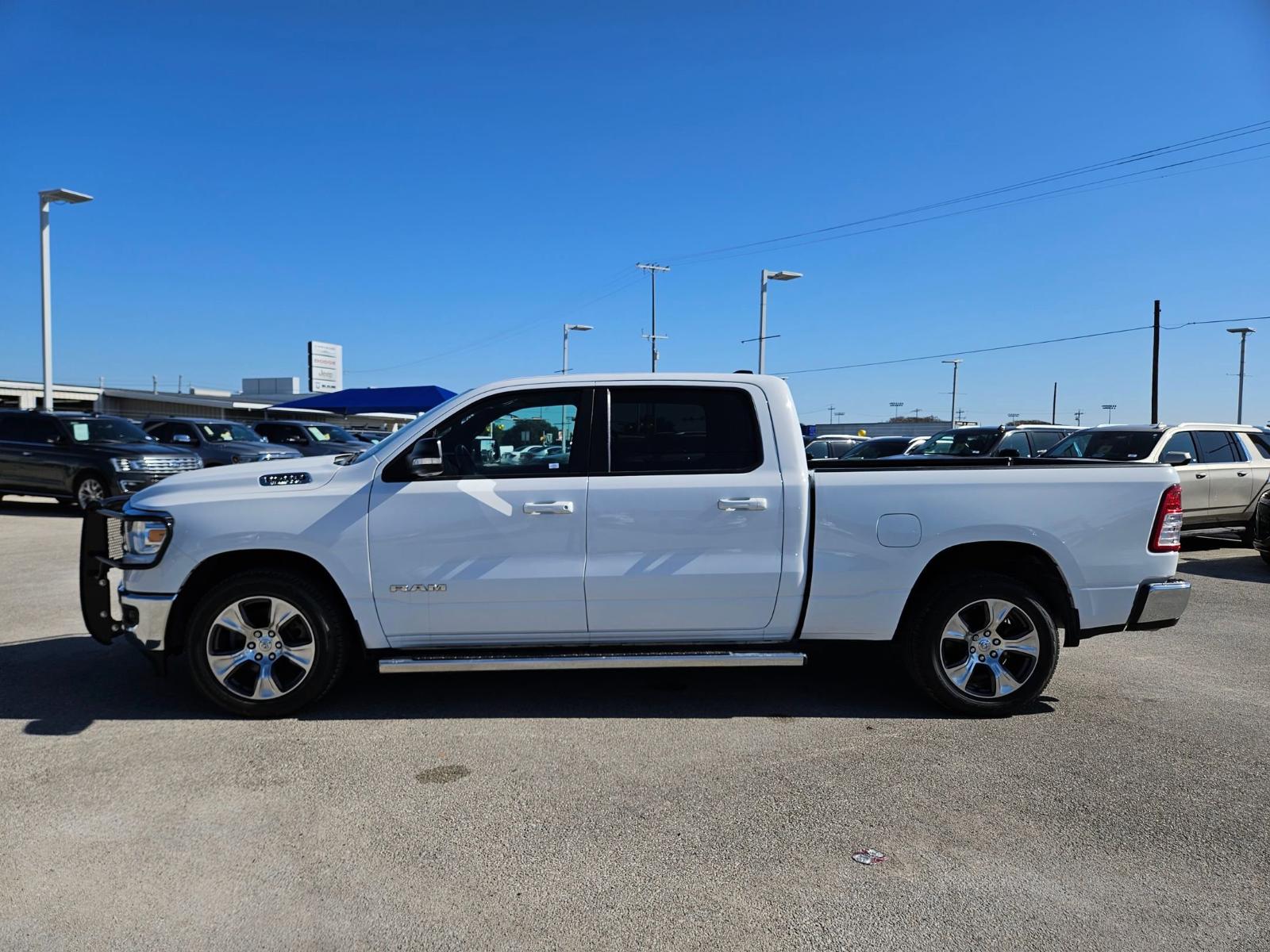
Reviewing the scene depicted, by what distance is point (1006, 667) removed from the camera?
193 inches

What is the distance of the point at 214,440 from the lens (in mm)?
20078

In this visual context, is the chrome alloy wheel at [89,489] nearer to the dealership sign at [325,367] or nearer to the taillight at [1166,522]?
the taillight at [1166,522]

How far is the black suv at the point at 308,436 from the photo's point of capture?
23.6m

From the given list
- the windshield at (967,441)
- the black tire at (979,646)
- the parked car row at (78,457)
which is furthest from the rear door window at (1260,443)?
the parked car row at (78,457)

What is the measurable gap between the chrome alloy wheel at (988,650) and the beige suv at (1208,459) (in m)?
7.37

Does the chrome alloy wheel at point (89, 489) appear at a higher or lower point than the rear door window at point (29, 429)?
lower

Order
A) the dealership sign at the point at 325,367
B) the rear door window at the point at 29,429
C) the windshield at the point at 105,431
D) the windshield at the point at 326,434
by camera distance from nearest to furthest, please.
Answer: the rear door window at the point at 29,429 → the windshield at the point at 105,431 → the windshield at the point at 326,434 → the dealership sign at the point at 325,367

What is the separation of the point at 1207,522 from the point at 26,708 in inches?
481

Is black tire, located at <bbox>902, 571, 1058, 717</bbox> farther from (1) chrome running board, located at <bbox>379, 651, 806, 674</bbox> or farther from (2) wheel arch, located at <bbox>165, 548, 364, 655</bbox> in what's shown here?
(2) wheel arch, located at <bbox>165, 548, 364, 655</bbox>

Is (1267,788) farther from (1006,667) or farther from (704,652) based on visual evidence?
(704,652)

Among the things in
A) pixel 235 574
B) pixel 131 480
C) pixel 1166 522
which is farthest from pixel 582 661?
pixel 131 480

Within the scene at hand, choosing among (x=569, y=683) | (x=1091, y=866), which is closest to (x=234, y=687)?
(x=569, y=683)

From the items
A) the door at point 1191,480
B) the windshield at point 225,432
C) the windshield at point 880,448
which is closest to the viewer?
the door at point 1191,480

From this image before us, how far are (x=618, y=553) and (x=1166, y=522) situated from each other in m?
2.97
